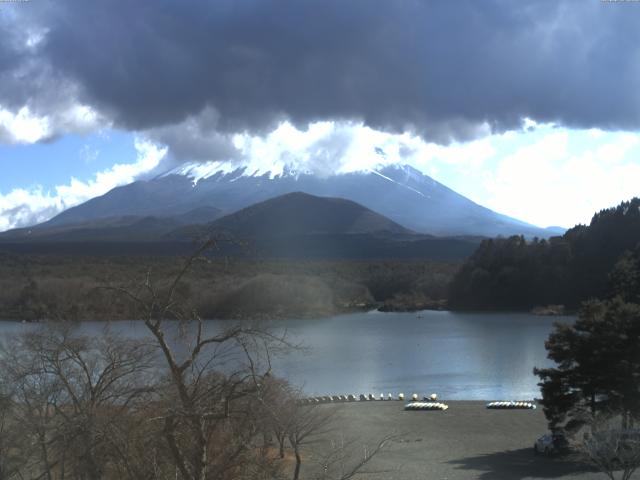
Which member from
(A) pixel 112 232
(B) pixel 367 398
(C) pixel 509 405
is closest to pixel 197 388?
(C) pixel 509 405

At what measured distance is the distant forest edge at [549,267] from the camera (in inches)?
3263

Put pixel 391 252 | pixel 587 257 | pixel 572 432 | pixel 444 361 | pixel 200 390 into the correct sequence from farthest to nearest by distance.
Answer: pixel 391 252, pixel 587 257, pixel 444 361, pixel 572 432, pixel 200 390

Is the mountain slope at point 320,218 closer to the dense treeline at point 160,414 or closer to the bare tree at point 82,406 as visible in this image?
the bare tree at point 82,406

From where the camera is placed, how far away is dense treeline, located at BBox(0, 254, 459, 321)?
127ft

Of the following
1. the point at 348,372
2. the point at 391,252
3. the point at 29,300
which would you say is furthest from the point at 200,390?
the point at 391,252

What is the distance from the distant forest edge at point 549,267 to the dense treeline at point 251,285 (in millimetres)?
8076

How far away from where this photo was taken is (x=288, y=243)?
Answer: 138375 millimetres

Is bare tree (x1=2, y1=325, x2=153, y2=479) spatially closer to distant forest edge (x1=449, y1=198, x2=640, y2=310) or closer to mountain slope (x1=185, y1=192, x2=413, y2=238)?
distant forest edge (x1=449, y1=198, x2=640, y2=310)

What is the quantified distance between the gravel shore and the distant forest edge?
2185 inches

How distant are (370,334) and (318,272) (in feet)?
120

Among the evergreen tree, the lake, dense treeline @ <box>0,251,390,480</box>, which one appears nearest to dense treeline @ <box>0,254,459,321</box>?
dense treeline @ <box>0,251,390,480</box>

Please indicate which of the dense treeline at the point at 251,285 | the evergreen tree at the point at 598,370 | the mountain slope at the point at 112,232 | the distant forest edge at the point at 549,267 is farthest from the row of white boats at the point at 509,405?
the mountain slope at the point at 112,232

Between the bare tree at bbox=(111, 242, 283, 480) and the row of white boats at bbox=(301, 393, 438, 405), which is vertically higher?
the bare tree at bbox=(111, 242, 283, 480)

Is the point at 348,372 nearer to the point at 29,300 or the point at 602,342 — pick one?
the point at 602,342
